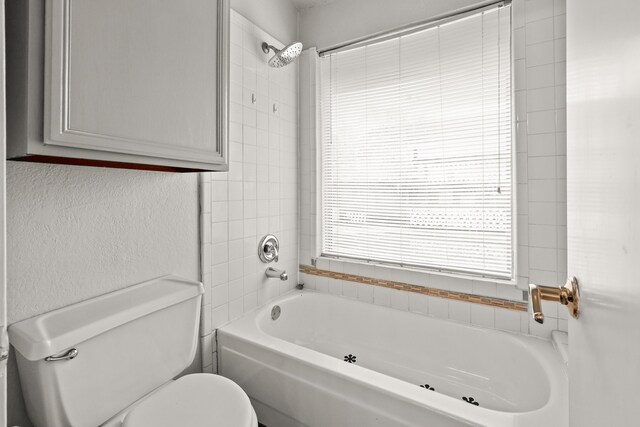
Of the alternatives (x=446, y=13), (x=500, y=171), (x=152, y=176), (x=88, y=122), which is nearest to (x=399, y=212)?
(x=500, y=171)

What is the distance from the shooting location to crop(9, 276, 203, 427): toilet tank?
0.92m

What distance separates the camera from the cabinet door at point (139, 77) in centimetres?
80

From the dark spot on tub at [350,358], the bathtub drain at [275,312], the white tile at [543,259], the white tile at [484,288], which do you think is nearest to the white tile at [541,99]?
the white tile at [543,259]

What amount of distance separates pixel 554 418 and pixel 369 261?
4.07 feet

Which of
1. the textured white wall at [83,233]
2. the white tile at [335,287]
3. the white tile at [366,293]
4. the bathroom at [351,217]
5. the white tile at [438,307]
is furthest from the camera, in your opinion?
the white tile at [335,287]

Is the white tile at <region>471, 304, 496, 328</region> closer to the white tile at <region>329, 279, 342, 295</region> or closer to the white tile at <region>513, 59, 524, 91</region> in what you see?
the white tile at <region>329, 279, 342, 295</region>

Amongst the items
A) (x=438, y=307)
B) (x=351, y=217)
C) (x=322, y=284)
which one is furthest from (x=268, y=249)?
(x=438, y=307)

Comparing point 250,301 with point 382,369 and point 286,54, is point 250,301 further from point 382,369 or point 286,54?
point 286,54

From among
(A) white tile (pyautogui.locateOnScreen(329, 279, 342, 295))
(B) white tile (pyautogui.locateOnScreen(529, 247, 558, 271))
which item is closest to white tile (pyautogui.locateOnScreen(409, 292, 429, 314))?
(A) white tile (pyautogui.locateOnScreen(329, 279, 342, 295))

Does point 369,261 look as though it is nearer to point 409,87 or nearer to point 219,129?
point 409,87

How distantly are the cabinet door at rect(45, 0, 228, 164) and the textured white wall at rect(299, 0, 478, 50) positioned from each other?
1.15 m

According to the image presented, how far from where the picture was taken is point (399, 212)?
2045 millimetres

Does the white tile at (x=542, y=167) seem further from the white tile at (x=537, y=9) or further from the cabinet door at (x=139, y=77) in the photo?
the cabinet door at (x=139, y=77)

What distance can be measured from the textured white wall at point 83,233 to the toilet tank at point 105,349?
0.06 metres
